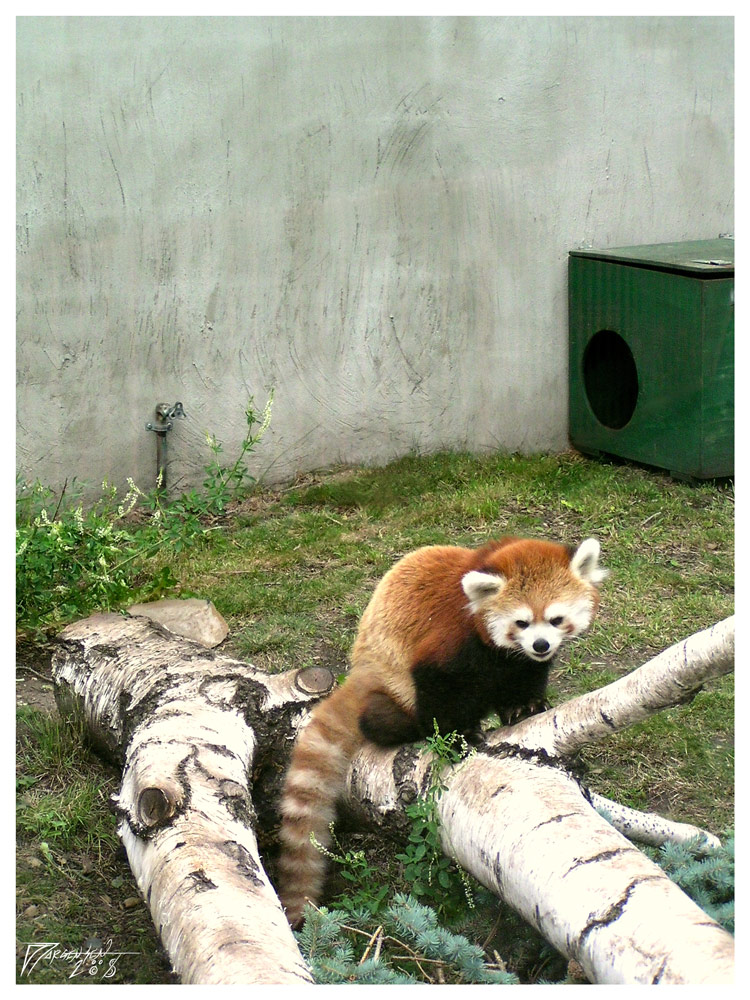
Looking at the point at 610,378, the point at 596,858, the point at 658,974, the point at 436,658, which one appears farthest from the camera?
the point at 610,378

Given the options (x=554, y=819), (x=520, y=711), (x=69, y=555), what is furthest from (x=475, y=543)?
(x=69, y=555)

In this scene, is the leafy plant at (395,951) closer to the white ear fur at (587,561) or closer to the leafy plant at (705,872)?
the leafy plant at (705,872)

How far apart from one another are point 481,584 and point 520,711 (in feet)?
0.98

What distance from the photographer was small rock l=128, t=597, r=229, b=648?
201cm

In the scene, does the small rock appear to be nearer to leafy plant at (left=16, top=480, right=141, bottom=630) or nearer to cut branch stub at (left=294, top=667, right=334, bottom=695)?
leafy plant at (left=16, top=480, right=141, bottom=630)

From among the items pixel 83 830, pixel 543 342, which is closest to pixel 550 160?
pixel 543 342

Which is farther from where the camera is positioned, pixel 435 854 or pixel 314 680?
pixel 314 680

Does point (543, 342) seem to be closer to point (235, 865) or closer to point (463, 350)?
point (463, 350)

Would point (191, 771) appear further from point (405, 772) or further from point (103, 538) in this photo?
point (103, 538)

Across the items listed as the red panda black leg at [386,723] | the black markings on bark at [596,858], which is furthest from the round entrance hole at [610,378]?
the black markings on bark at [596,858]

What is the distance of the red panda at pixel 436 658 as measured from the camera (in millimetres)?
1675

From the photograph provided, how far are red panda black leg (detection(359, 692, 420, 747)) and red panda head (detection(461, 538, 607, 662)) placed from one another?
237 millimetres

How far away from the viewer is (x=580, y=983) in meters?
1.45

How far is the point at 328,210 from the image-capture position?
5.97ft
